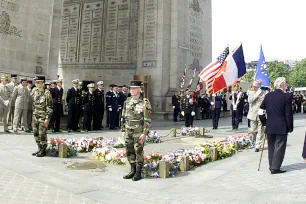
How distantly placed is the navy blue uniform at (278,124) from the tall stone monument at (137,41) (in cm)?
1283

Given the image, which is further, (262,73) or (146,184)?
(262,73)

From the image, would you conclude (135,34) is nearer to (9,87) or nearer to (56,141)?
(9,87)

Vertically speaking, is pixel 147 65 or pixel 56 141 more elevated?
pixel 147 65

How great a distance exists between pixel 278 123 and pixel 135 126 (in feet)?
9.80

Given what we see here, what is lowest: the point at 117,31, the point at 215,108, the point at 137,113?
the point at 137,113

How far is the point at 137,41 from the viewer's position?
2073 cm

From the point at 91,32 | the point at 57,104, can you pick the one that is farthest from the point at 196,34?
the point at 57,104

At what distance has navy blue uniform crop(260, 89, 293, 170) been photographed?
633 centimetres

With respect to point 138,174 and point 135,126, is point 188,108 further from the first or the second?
point 138,174

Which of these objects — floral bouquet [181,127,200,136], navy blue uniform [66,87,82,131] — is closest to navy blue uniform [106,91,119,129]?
navy blue uniform [66,87,82,131]

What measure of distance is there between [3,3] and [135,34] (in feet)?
32.6

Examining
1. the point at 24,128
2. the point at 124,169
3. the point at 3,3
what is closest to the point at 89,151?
the point at 124,169

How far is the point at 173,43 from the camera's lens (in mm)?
19812

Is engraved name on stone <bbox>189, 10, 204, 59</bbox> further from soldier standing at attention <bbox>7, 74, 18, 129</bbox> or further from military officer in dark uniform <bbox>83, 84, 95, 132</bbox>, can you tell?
soldier standing at attention <bbox>7, 74, 18, 129</bbox>
